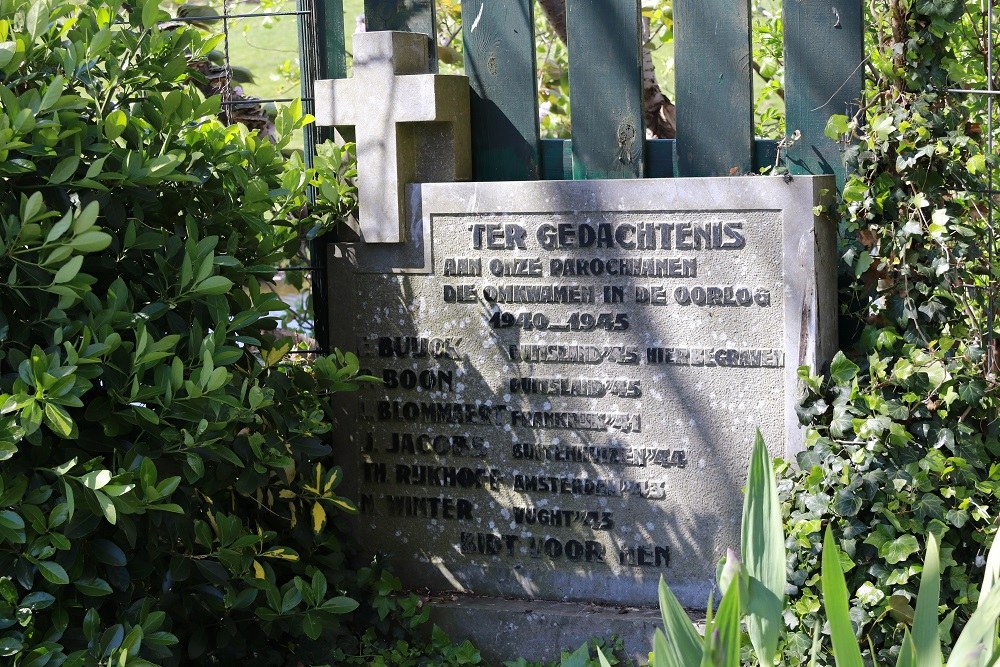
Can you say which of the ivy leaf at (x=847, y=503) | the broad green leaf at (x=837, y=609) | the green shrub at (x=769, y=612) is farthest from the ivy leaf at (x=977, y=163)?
the broad green leaf at (x=837, y=609)

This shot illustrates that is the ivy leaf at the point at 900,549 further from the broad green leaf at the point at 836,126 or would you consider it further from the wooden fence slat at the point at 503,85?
Result: the wooden fence slat at the point at 503,85

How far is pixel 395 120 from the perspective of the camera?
3.21 metres

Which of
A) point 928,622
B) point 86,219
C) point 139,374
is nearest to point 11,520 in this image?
point 139,374

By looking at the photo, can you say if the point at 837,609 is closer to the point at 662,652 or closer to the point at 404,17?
the point at 662,652

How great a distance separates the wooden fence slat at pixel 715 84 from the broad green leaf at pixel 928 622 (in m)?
1.64

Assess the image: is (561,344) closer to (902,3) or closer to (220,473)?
(220,473)

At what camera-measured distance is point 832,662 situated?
263cm

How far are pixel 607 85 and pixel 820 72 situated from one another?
0.60 metres

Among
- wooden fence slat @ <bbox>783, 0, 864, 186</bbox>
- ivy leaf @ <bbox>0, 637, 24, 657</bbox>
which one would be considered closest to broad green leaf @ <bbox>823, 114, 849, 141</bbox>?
wooden fence slat @ <bbox>783, 0, 864, 186</bbox>

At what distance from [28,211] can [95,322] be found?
0.28 meters

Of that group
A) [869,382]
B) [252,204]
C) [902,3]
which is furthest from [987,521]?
[252,204]

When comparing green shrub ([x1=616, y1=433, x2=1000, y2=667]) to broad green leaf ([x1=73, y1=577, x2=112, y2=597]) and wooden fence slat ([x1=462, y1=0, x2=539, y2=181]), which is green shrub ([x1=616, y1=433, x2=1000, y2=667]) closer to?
broad green leaf ([x1=73, y1=577, x2=112, y2=597])

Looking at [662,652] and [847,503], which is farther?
[847,503]

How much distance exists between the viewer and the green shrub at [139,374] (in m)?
2.26
